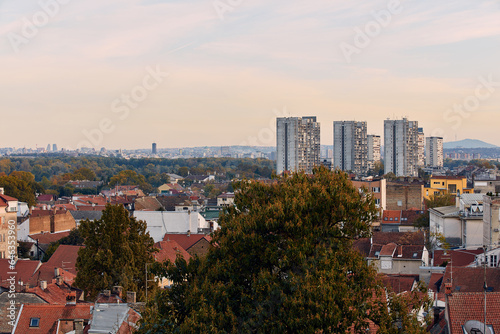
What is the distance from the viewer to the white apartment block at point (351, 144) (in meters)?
142

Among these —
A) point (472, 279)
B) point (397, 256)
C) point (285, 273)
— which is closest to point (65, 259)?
point (397, 256)

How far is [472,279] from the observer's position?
72.1 feet

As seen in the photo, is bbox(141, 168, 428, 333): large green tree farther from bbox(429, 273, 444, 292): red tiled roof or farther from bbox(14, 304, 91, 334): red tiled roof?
bbox(429, 273, 444, 292): red tiled roof

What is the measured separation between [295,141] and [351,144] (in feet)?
46.2

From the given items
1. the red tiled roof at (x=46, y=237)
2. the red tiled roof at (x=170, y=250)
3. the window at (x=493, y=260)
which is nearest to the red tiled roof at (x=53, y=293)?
the red tiled roof at (x=170, y=250)

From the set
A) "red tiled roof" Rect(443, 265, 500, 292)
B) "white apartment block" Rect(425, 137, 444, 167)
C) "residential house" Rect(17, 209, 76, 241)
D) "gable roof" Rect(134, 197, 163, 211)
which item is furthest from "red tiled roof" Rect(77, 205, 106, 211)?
"white apartment block" Rect(425, 137, 444, 167)

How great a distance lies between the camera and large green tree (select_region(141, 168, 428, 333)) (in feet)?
40.1

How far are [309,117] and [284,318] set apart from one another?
433 feet

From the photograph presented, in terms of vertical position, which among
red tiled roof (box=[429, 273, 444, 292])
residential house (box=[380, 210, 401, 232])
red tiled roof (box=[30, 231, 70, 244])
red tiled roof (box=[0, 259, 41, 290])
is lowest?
red tiled roof (box=[30, 231, 70, 244])

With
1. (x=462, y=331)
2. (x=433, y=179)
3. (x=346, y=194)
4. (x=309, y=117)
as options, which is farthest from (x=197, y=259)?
(x=309, y=117)

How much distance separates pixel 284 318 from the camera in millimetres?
12141

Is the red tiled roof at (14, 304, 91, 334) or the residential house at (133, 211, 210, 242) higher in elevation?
the red tiled roof at (14, 304, 91, 334)

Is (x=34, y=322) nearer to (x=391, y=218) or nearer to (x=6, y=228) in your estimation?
(x=6, y=228)

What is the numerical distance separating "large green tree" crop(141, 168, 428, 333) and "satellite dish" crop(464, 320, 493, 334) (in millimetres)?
2504
